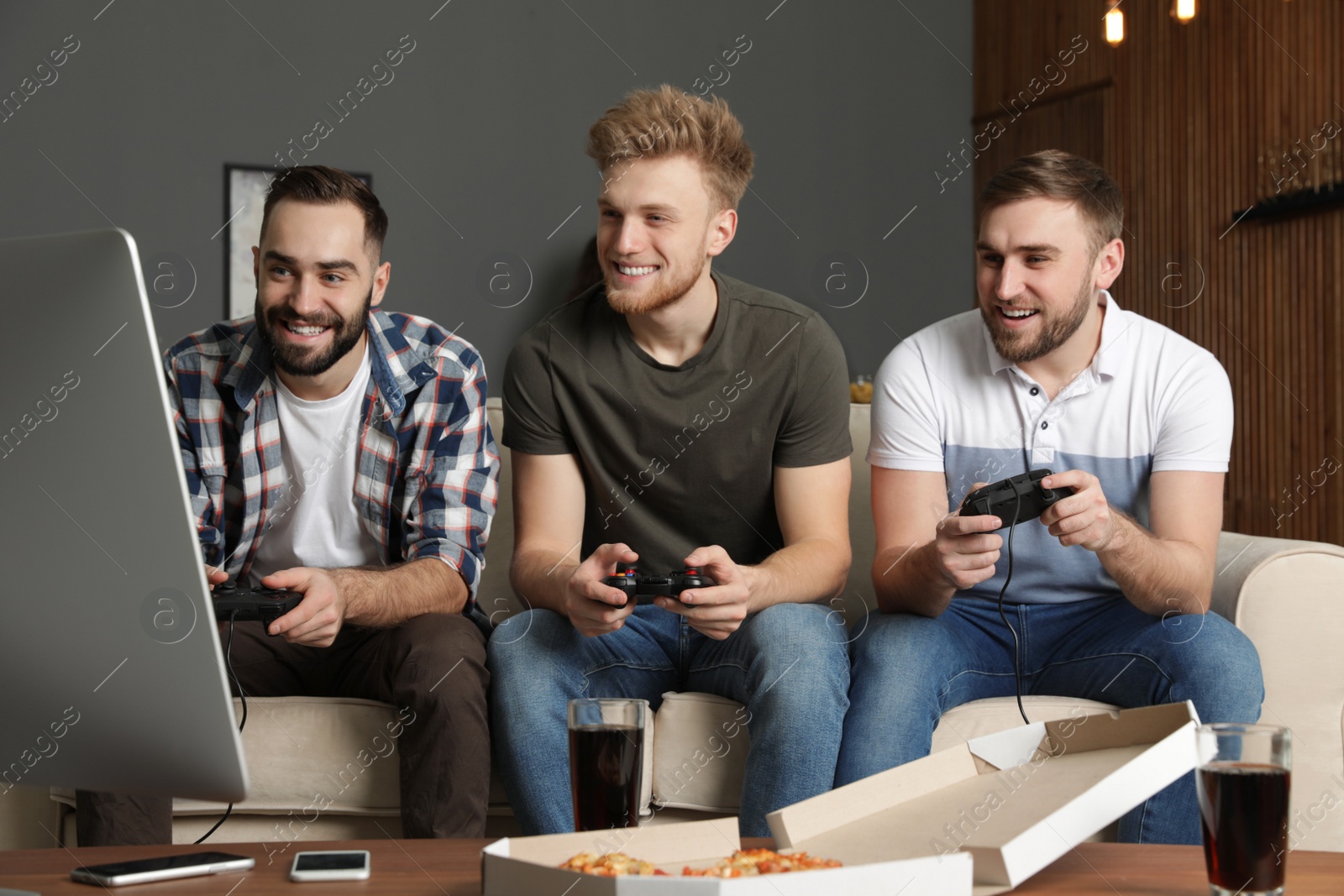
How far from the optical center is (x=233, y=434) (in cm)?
182

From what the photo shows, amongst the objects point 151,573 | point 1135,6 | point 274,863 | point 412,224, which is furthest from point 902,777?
point 1135,6

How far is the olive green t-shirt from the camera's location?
1.76 metres

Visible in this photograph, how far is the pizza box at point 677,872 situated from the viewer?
65 cm

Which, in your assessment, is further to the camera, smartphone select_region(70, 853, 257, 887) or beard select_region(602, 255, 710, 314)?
beard select_region(602, 255, 710, 314)

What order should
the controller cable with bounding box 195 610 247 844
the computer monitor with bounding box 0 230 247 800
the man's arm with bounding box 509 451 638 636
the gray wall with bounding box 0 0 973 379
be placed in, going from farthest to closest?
the gray wall with bounding box 0 0 973 379 → the man's arm with bounding box 509 451 638 636 → the controller cable with bounding box 195 610 247 844 → the computer monitor with bounding box 0 230 247 800

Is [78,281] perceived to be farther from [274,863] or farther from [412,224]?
[412,224]

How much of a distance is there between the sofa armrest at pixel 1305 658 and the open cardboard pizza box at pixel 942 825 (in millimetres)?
797

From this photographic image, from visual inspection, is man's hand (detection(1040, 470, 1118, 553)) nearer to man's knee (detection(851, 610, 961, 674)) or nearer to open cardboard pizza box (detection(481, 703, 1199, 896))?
man's knee (detection(851, 610, 961, 674))

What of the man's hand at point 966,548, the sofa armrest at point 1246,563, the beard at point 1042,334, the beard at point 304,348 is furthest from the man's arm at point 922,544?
the beard at point 304,348

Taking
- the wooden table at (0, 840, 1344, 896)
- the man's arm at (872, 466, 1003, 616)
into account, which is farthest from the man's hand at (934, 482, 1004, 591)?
the wooden table at (0, 840, 1344, 896)

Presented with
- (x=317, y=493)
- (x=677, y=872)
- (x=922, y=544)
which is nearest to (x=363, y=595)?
(x=317, y=493)

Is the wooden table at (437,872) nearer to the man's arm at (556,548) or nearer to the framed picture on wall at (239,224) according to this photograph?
the man's arm at (556,548)

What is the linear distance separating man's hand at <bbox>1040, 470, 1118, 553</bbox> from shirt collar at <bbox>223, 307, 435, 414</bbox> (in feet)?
3.07

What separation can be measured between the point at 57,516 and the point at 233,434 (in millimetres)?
1276
